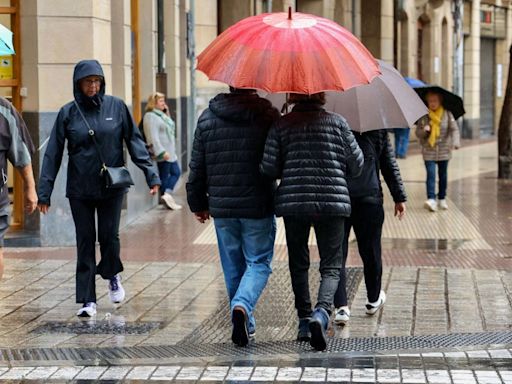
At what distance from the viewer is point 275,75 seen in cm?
838

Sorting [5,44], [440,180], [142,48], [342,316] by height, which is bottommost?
[342,316]

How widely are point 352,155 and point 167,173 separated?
998 cm

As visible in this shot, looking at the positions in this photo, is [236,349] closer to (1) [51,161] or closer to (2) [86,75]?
(1) [51,161]

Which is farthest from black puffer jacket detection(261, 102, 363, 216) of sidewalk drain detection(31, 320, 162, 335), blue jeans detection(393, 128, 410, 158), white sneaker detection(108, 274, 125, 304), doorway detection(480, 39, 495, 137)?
doorway detection(480, 39, 495, 137)

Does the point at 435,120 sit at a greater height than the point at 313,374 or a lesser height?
greater

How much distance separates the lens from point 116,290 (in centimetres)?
1034

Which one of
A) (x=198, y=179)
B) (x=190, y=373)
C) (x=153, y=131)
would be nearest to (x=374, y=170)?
(x=198, y=179)

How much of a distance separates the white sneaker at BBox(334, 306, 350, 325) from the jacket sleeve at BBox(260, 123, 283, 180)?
1.42m

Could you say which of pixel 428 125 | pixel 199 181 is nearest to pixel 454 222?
pixel 428 125

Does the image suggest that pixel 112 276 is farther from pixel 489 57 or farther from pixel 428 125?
pixel 489 57

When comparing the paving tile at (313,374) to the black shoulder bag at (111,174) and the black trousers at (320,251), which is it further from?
the black shoulder bag at (111,174)

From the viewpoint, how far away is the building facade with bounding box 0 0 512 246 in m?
14.0

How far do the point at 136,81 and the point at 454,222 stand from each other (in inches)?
188

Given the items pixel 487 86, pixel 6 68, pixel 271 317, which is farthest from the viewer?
pixel 487 86
